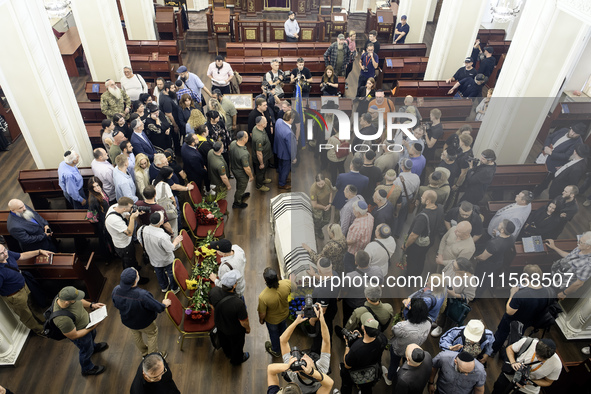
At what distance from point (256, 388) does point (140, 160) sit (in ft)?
10.7

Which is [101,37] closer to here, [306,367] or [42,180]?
[42,180]

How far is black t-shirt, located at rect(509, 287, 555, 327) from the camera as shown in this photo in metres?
4.31

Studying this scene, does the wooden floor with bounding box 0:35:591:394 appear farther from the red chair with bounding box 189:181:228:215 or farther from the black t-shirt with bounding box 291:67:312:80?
the black t-shirt with bounding box 291:67:312:80

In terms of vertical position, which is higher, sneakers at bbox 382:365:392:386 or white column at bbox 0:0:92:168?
white column at bbox 0:0:92:168

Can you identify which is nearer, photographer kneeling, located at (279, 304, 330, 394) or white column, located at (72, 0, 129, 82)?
photographer kneeling, located at (279, 304, 330, 394)

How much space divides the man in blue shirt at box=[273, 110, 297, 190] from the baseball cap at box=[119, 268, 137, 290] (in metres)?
3.54

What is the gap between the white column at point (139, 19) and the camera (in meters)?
11.6

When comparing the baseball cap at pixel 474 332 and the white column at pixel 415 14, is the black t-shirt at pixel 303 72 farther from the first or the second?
the baseball cap at pixel 474 332

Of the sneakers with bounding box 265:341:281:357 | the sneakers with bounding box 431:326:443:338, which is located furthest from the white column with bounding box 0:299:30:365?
the sneakers with bounding box 431:326:443:338

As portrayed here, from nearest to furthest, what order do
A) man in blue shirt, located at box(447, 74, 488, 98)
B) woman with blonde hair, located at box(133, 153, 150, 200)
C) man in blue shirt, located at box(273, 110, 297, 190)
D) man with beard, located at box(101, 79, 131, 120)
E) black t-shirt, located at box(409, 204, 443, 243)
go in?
1. black t-shirt, located at box(409, 204, 443, 243)
2. woman with blonde hair, located at box(133, 153, 150, 200)
3. man in blue shirt, located at box(273, 110, 297, 190)
4. man with beard, located at box(101, 79, 131, 120)
5. man in blue shirt, located at box(447, 74, 488, 98)

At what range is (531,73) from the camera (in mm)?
6711

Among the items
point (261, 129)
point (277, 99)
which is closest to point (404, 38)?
point (277, 99)

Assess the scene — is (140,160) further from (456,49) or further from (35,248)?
(456,49)

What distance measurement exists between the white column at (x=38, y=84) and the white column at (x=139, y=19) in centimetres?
627
